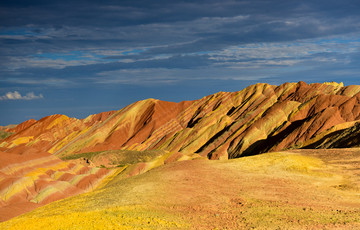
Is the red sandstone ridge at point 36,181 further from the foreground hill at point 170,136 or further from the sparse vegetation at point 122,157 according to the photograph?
the sparse vegetation at point 122,157

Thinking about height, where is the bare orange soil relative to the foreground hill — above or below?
above

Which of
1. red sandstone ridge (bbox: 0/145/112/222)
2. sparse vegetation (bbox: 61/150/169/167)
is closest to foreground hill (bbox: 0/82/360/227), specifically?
red sandstone ridge (bbox: 0/145/112/222)

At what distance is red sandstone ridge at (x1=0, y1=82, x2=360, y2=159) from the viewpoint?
77.1 m

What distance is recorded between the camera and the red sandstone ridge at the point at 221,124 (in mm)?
77062

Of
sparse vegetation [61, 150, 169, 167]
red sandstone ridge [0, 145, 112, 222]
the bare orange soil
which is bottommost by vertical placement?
sparse vegetation [61, 150, 169, 167]

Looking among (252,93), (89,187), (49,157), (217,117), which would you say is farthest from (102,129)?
(89,187)

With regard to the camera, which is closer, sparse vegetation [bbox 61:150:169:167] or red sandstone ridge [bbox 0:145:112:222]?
red sandstone ridge [bbox 0:145:112:222]

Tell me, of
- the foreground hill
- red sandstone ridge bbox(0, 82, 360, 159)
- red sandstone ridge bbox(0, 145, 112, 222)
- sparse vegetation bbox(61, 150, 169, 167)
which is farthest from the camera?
sparse vegetation bbox(61, 150, 169, 167)

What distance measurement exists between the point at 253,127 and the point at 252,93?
26.2 m

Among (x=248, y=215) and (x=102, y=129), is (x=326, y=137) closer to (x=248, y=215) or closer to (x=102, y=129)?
(x=248, y=215)

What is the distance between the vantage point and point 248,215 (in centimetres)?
2148

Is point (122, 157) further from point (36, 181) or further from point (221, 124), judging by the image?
point (36, 181)

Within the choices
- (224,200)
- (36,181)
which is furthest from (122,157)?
(224,200)

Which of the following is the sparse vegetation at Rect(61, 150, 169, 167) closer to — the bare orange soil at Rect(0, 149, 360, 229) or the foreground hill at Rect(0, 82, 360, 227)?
the foreground hill at Rect(0, 82, 360, 227)
